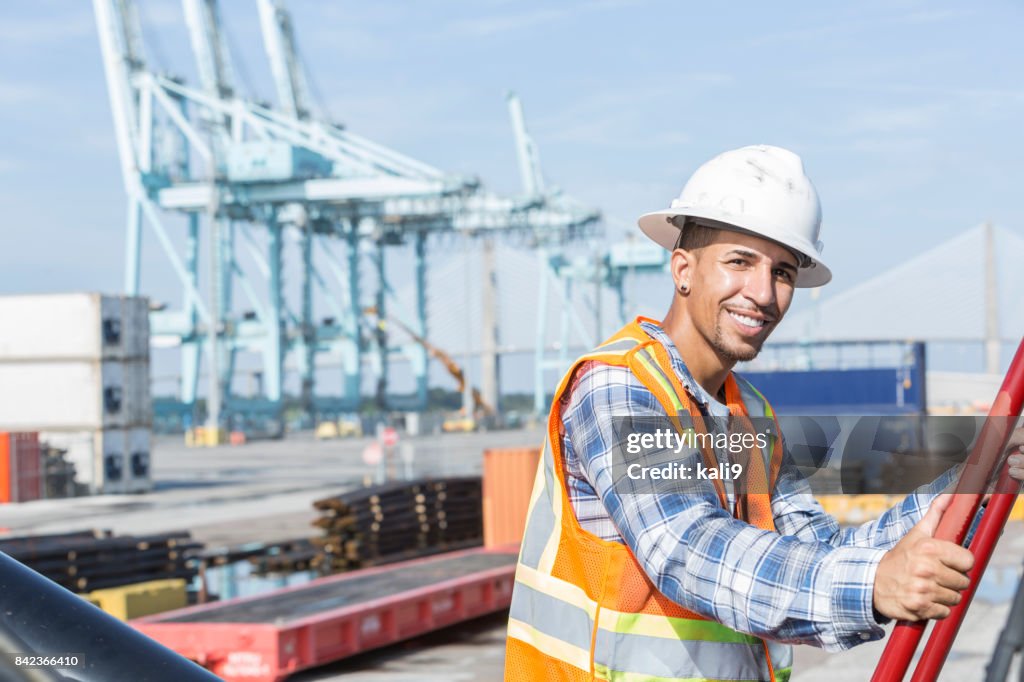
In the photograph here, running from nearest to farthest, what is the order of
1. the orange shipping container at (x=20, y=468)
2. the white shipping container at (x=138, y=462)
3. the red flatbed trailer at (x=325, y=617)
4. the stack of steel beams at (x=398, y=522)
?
1. the red flatbed trailer at (x=325, y=617)
2. the stack of steel beams at (x=398, y=522)
3. the orange shipping container at (x=20, y=468)
4. the white shipping container at (x=138, y=462)

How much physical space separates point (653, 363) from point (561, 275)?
3500 inches

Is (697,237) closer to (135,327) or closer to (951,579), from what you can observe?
(951,579)

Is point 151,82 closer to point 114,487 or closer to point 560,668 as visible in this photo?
point 114,487

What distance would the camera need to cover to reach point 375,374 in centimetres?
8088

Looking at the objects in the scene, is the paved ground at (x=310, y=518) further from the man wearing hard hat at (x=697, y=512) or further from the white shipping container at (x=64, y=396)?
the man wearing hard hat at (x=697, y=512)

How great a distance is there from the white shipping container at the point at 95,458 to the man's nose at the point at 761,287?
91.4ft

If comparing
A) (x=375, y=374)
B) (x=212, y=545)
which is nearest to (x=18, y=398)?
(x=212, y=545)

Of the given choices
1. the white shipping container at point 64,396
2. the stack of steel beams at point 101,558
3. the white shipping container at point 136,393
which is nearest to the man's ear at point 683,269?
the stack of steel beams at point 101,558

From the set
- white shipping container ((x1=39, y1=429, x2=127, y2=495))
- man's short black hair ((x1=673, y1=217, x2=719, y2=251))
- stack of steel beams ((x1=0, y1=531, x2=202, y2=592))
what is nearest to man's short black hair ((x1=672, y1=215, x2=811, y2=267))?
man's short black hair ((x1=673, y1=217, x2=719, y2=251))

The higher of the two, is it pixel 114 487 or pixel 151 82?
pixel 151 82

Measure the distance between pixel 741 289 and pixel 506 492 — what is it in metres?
13.3

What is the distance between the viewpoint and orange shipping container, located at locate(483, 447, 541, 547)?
1497cm

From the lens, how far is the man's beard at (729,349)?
6.21ft

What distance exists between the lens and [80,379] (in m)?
28.1
